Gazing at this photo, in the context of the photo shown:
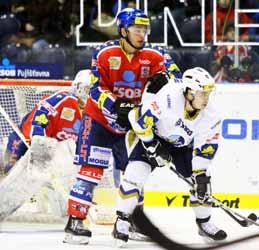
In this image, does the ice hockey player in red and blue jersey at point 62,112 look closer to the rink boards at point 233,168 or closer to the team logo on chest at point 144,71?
the rink boards at point 233,168

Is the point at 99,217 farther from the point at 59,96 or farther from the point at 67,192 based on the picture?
the point at 59,96

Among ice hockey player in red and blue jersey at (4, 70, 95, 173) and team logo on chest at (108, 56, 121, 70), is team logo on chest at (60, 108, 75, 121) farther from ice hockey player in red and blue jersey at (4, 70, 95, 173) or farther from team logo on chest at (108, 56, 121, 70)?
team logo on chest at (108, 56, 121, 70)

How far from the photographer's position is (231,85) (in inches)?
258

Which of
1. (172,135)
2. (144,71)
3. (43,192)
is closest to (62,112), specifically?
(43,192)

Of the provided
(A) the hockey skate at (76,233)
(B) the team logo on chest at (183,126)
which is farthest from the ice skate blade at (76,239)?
(B) the team logo on chest at (183,126)

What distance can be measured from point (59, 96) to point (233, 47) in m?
1.38

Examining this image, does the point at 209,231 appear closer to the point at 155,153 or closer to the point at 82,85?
the point at 155,153

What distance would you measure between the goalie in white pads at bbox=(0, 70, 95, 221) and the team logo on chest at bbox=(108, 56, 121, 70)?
2.59ft

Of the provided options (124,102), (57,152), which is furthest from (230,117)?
(124,102)

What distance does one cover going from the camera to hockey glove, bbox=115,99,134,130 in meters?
5.05

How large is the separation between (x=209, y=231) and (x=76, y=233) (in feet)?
2.06

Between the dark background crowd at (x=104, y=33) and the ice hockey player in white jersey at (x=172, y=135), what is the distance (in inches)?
66.8

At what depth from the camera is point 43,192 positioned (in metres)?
6.07

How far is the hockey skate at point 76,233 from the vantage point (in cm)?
511
